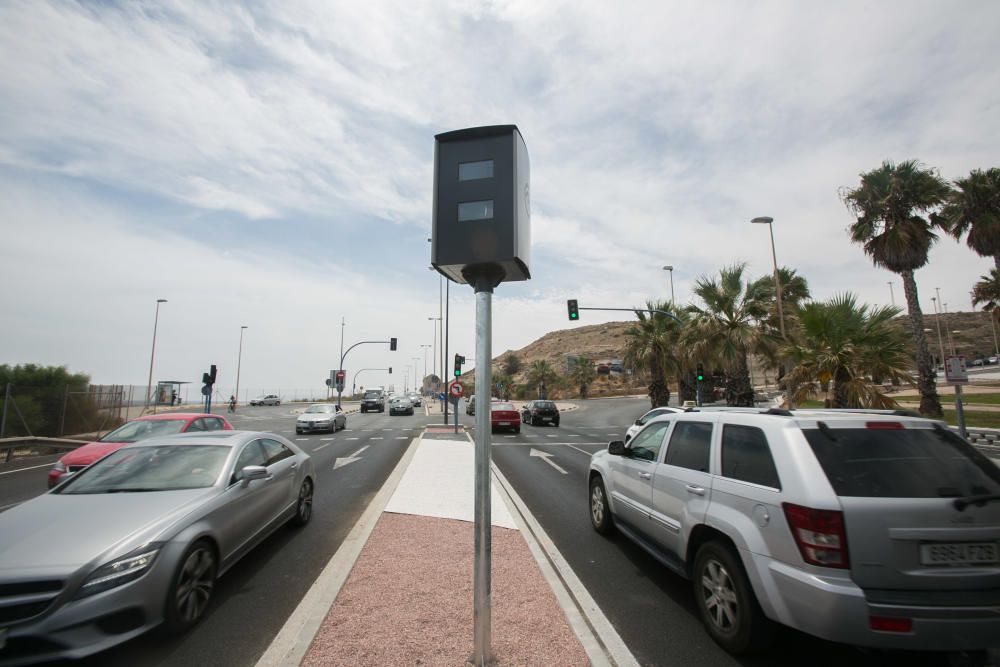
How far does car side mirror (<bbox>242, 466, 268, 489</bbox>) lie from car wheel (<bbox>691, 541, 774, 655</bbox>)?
4204 mm

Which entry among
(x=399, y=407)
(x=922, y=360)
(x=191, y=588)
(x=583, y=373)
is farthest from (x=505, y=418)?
(x=583, y=373)

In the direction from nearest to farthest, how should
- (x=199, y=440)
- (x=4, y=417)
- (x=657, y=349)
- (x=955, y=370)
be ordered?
(x=199, y=440), (x=955, y=370), (x=4, y=417), (x=657, y=349)

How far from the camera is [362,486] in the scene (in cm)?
945

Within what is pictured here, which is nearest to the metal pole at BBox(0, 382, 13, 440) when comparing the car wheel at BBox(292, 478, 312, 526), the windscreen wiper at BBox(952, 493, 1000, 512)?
the car wheel at BBox(292, 478, 312, 526)

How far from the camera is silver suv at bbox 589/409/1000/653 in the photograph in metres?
2.67

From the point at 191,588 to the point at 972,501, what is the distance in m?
5.50

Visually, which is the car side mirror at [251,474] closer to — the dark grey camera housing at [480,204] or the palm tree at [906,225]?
the dark grey camera housing at [480,204]

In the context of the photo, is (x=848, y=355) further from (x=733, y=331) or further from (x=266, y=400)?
(x=266, y=400)

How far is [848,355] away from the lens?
35.8 feet

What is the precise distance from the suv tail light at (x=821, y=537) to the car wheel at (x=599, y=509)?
3.21 m

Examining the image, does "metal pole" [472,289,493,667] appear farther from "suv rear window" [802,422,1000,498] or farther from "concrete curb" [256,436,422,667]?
"suv rear window" [802,422,1000,498]

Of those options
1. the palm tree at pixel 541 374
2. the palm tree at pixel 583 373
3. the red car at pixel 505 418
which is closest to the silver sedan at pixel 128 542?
the red car at pixel 505 418

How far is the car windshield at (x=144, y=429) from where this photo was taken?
359 inches

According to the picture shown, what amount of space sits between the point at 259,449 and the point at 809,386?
12090 millimetres
